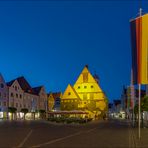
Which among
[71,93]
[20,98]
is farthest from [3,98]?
[71,93]

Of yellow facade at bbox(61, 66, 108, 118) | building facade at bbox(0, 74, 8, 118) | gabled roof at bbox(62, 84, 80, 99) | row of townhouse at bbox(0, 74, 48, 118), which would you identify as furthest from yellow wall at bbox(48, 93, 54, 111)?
gabled roof at bbox(62, 84, 80, 99)

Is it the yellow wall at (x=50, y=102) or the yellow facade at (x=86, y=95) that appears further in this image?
the yellow wall at (x=50, y=102)

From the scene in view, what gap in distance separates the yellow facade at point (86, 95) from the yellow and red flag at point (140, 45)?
90354 millimetres

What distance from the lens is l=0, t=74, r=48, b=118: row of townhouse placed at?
120m

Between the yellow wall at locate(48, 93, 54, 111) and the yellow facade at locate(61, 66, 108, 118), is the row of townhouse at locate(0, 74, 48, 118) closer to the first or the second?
the yellow wall at locate(48, 93, 54, 111)

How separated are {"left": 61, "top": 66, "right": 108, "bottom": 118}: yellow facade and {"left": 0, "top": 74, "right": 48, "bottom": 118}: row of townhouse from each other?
17680mm

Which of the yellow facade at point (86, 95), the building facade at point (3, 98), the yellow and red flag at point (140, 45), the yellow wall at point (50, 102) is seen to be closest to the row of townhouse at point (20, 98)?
the building facade at point (3, 98)

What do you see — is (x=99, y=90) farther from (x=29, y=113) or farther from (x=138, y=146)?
(x=138, y=146)

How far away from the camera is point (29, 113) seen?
14200 cm

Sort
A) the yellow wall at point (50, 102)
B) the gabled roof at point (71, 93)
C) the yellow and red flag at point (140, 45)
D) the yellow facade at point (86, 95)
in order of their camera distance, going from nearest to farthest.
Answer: the yellow and red flag at point (140, 45)
the gabled roof at point (71, 93)
the yellow facade at point (86, 95)
the yellow wall at point (50, 102)

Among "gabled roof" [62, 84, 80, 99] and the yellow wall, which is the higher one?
"gabled roof" [62, 84, 80, 99]

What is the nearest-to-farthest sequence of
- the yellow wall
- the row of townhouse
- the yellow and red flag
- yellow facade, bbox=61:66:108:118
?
1. the yellow and red flag
2. yellow facade, bbox=61:66:108:118
3. the row of townhouse
4. the yellow wall

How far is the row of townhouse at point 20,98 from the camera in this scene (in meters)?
120

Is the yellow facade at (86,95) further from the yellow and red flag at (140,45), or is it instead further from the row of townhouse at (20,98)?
the yellow and red flag at (140,45)
